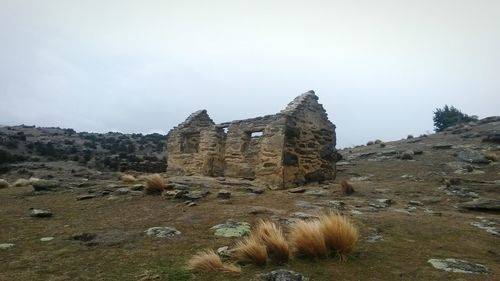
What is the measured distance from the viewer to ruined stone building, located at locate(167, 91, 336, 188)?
46.6ft

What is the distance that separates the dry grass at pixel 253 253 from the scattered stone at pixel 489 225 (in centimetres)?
521

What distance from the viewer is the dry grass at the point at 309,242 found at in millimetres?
5434

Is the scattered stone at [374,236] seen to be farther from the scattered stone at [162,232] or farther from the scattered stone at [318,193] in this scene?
the scattered stone at [318,193]

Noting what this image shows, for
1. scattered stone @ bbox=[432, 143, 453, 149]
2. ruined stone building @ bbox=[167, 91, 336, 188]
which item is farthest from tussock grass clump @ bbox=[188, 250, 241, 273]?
scattered stone @ bbox=[432, 143, 453, 149]

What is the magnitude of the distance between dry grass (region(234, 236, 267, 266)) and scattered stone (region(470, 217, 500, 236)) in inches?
205

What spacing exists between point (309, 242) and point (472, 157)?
16692 mm

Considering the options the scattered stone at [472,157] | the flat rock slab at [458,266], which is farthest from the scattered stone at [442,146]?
the flat rock slab at [458,266]

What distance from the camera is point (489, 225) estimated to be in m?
8.35

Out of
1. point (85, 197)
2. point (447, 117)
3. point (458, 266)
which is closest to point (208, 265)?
point (458, 266)

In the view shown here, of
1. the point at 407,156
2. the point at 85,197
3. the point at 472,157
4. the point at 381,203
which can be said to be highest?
the point at 407,156

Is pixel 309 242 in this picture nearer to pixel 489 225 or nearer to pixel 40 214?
pixel 489 225

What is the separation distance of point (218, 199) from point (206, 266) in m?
5.23

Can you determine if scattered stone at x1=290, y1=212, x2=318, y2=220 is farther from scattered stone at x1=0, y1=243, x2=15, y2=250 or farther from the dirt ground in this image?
scattered stone at x1=0, y1=243, x2=15, y2=250

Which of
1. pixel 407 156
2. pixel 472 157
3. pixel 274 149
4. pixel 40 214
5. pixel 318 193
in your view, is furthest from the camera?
pixel 407 156
